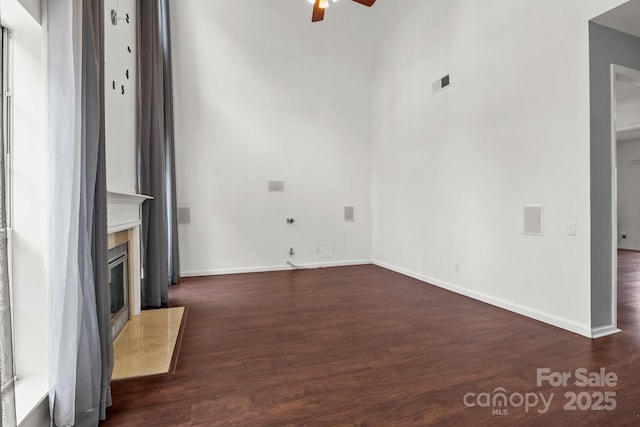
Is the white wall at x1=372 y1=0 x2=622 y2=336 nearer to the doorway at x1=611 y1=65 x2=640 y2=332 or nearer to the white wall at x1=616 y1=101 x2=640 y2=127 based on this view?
the doorway at x1=611 y1=65 x2=640 y2=332

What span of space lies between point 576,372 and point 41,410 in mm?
3134

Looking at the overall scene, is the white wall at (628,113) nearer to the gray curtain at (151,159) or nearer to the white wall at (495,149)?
the white wall at (495,149)

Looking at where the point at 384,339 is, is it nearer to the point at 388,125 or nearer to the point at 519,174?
the point at 519,174

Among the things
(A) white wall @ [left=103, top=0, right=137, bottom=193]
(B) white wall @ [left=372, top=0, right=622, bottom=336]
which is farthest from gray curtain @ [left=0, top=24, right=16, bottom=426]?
(B) white wall @ [left=372, top=0, right=622, bottom=336]

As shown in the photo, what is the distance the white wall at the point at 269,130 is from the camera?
17.6ft

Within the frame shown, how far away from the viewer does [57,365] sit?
151 centimetres

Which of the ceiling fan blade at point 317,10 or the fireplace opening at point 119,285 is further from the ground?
the ceiling fan blade at point 317,10

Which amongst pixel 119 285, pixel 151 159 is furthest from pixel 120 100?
pixel 119 285

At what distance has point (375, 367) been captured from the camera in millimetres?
2203

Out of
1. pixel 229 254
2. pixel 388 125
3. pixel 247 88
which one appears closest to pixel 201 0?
pixel 247 88

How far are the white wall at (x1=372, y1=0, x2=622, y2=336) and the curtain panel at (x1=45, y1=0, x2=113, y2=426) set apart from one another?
3624mm

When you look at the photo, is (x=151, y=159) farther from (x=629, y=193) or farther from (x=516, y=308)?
(x=629, y=193)

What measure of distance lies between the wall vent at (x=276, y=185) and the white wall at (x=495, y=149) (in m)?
2.01

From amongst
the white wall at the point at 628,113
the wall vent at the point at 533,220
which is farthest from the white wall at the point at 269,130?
the white wall at the point at 628,113
